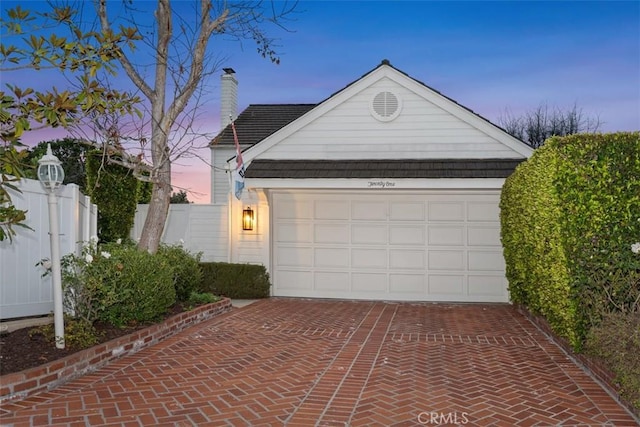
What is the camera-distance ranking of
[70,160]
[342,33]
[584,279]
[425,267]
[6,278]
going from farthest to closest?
[70,160], [342,33], [425,267], [6,278], [584,279]

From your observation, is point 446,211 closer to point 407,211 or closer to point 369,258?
point 407,211

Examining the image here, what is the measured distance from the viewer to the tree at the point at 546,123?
2575 centimetres

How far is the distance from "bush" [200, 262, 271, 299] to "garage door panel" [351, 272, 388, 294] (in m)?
2.06

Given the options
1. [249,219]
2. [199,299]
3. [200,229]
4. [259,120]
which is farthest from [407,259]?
[259,120]

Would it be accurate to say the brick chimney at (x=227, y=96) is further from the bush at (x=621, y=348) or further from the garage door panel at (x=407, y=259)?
the bush at (x=621, y=348)

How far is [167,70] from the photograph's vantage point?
9039 millimetres

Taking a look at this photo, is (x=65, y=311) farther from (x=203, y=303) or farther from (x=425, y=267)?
(x=425, y=267)

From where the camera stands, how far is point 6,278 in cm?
630

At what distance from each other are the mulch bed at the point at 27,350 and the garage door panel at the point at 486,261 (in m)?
7.68

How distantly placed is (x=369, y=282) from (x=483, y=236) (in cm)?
278

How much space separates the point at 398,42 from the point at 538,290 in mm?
8228

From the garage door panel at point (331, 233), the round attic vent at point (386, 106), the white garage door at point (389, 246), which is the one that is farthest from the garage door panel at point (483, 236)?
the round attic vent at point (386, 106)

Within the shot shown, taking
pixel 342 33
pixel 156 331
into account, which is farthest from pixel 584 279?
pixel 342 33

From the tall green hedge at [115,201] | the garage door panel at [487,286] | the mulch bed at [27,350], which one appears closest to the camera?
the mulch bed at [27,350]
